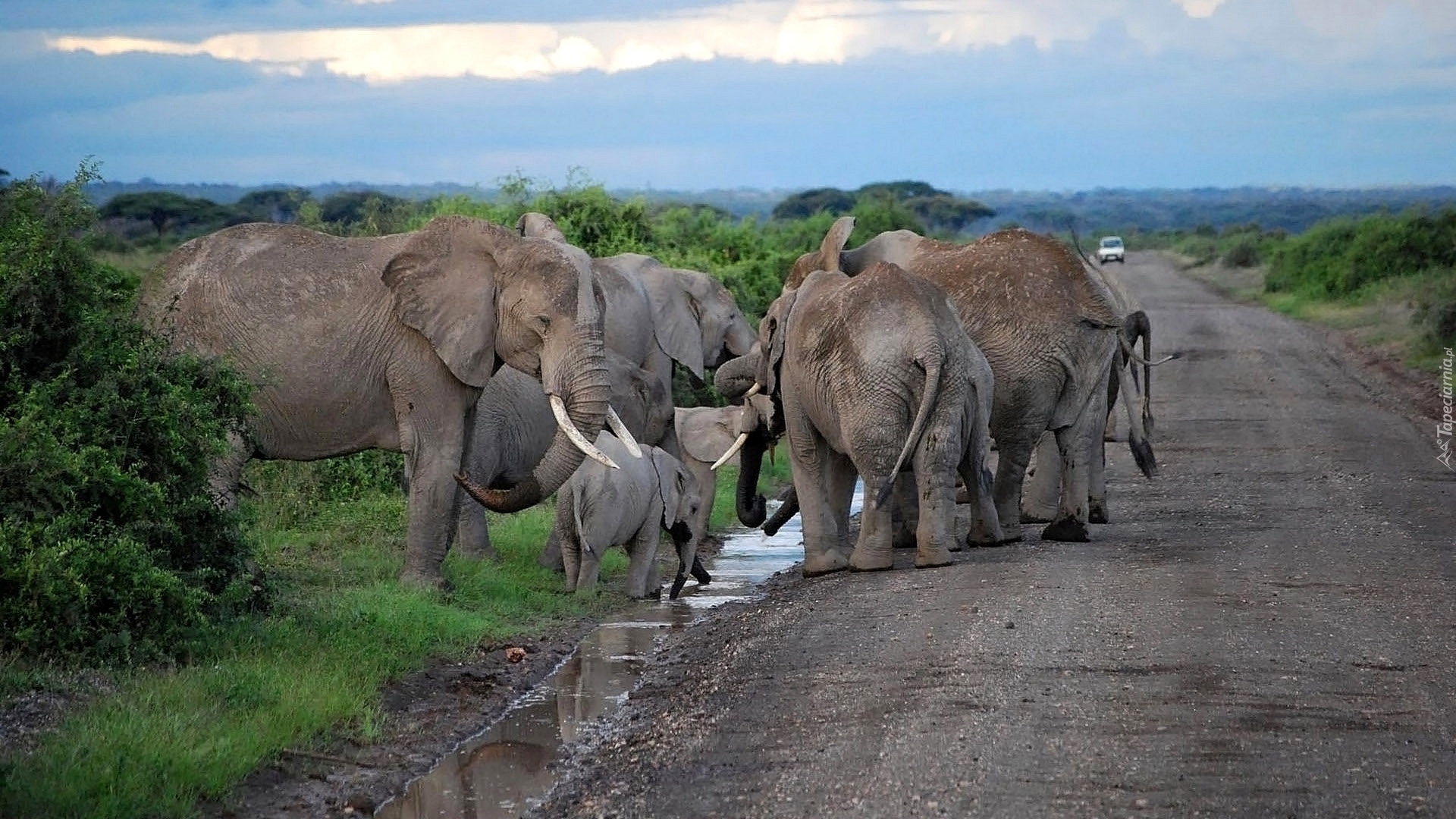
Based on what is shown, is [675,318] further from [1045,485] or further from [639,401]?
[1045,485]

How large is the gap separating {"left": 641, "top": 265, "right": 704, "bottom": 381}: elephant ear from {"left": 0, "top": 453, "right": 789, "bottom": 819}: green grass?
2.35 m

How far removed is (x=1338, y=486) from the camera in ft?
48.8

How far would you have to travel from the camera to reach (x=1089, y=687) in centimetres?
763

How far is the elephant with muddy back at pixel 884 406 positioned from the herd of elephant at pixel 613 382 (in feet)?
0.05

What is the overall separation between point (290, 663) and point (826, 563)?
14.5 ft

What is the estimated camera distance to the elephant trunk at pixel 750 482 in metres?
13.6

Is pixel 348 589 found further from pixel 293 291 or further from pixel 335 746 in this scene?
pixel 335 746

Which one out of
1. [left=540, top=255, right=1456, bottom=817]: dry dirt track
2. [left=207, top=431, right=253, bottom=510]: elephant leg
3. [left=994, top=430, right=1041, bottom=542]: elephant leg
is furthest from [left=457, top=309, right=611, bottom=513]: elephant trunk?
[left=994, top=430, right=1041, bottom=542]: elephant leg

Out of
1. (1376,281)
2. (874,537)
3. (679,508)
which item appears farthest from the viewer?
(1376,281)

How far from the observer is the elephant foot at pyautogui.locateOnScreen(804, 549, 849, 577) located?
12102 millimetres

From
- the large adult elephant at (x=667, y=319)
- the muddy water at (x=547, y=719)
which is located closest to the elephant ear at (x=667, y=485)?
the muddy water at (x=547, y=719)

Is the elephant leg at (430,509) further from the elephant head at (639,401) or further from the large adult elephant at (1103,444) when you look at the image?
the large adult elephant at (1103,444)

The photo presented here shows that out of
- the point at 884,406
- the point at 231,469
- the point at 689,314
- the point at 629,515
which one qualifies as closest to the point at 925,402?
the point at 884,406

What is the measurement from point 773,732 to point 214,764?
2.08m
